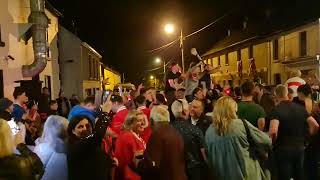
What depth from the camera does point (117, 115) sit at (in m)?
8.12

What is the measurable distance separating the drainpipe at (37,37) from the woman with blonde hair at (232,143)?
1468 centimetres

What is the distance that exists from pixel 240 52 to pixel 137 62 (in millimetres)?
56229

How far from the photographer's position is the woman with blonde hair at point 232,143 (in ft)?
19.5

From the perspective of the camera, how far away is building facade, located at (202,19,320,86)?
3381 cm

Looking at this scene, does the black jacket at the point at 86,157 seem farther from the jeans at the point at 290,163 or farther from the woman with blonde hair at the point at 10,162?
the jeans at the point at 290,163

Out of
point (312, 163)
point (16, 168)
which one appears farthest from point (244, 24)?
point (16, 168)

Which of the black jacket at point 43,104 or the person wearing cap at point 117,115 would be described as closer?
the person wearing cap at point 117,115

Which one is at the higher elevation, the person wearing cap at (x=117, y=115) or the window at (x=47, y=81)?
the window at (x=47, y=81)

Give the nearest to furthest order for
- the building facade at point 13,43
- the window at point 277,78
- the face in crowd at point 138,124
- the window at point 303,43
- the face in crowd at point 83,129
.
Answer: the face in crowd at point 83,129, the face in crowd at point 138,124, the building facade at point 13,43, the window at point 303,43, the window at point 277,78

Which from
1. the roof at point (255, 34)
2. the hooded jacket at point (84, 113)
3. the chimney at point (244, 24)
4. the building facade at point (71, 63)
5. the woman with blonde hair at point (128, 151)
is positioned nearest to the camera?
the hooded jacket at point (84, 113)

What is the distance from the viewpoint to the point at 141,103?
28.8 ft

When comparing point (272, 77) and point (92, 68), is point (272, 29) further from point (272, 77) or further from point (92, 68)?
point (92, 68)

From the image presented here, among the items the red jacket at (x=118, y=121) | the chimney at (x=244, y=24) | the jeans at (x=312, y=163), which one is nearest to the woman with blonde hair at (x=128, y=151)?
the red jacket at (x=118, y=121)

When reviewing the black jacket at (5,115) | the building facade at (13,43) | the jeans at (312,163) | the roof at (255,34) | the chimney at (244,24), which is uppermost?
the chimney at (244,24)
